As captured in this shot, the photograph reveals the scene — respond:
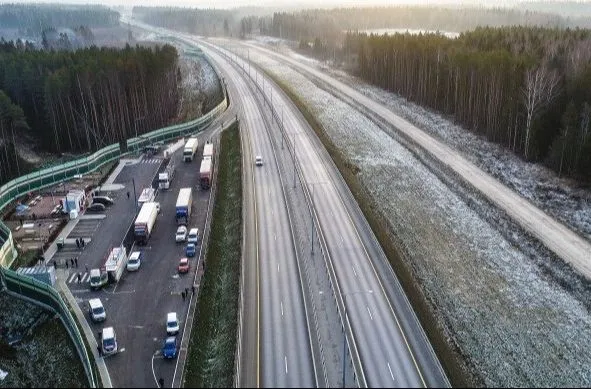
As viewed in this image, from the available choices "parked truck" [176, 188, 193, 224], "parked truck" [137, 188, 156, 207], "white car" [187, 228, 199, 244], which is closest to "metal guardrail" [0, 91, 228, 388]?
"white car" [187, 228, 199, 244]

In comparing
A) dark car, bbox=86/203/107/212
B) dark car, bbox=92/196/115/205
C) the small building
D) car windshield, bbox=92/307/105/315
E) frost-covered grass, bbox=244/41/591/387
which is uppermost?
dark car, bbox=92/196/115/205

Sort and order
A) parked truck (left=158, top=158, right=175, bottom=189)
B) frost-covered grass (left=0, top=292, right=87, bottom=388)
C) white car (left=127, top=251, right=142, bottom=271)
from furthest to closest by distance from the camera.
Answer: parked truck (left=158, top=158, right=175, bottom=189) → white car (left=127, top=251, right=142, bottom=271) → frost-covered grass (left=0, top=292, right=87, bottom=388)

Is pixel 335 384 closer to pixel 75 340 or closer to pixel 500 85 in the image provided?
pixel 75 340

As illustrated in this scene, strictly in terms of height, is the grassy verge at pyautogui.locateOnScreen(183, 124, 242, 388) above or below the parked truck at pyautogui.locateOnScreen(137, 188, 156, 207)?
below

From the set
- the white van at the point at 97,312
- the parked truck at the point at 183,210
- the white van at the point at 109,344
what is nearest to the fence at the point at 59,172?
the white van at the point at 97,312

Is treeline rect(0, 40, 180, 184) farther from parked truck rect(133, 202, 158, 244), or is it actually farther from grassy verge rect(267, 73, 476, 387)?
parked truck rect(133, 202, 158, 244)

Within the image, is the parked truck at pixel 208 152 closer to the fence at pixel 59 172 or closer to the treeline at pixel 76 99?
the fence at pixel 59 172

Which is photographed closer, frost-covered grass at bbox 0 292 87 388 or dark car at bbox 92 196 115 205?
frost-covered grass at bbox 0 292 87 388
